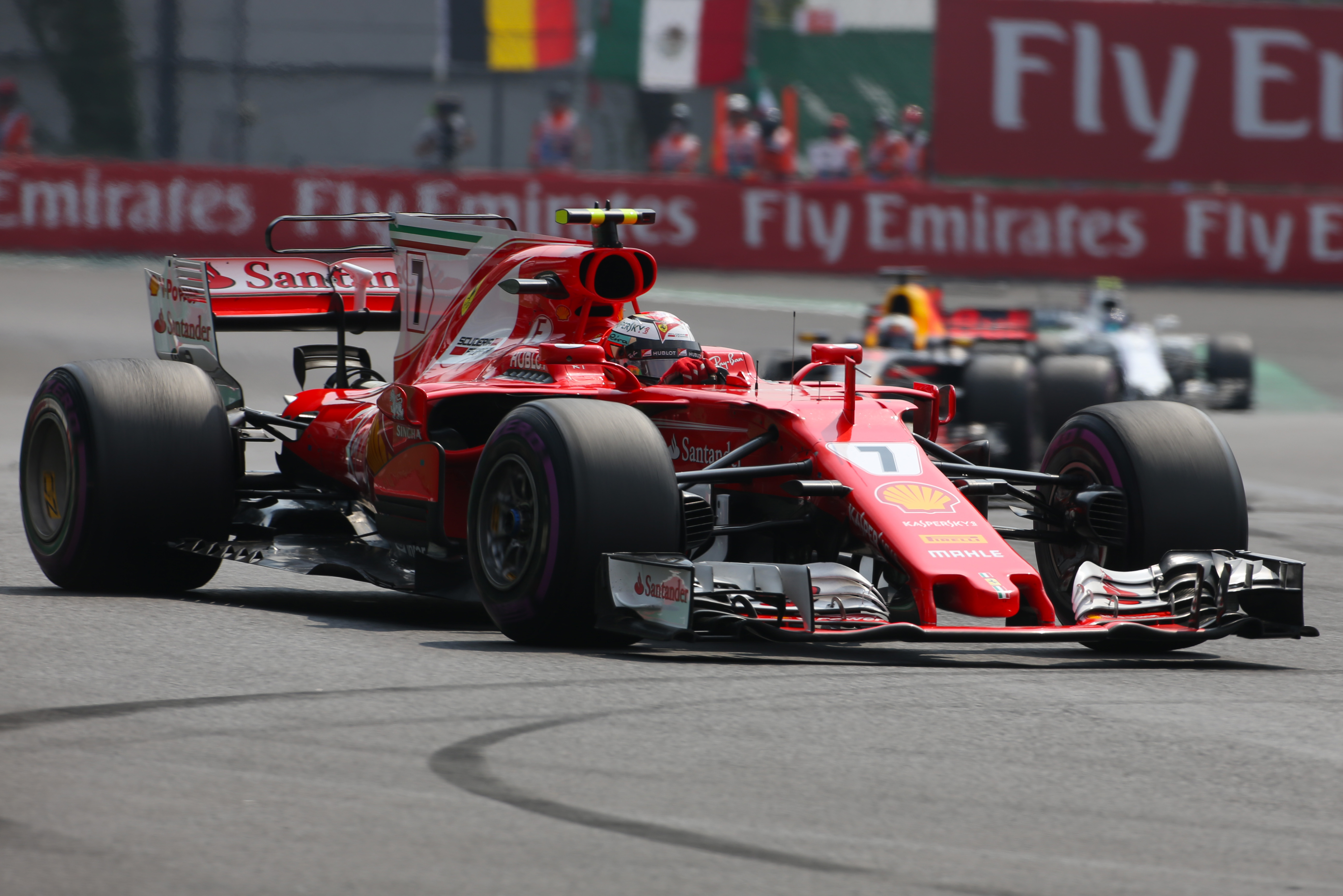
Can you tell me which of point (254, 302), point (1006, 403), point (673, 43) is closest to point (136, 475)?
point (254, 302)

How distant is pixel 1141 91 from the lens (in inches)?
1214

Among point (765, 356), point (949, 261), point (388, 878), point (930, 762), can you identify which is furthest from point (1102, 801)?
point (949, 261)

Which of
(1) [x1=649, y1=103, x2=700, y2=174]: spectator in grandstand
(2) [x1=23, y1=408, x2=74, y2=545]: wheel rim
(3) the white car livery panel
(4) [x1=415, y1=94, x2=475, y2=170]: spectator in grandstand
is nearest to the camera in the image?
(3) the white car livery panel

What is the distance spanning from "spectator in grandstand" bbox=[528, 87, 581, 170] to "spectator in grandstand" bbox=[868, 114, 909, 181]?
4.44 metres

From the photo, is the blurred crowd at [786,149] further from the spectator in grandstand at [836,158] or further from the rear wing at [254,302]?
the rear wing at [254,302]

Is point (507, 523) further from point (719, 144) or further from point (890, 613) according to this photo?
point (719, 144)

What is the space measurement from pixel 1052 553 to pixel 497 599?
2296 millimetres

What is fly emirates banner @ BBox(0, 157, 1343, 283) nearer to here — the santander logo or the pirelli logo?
the pirelli logo

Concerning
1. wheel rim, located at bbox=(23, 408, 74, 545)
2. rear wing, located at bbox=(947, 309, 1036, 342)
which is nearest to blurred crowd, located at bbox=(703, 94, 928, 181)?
rear wing, located at bbox=(947, 309, 1036, 342)

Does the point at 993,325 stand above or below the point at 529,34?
below

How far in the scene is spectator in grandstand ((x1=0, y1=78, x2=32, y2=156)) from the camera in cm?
2680

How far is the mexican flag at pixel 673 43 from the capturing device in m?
29.8

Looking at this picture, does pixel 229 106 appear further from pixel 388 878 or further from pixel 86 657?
pixel 388 878

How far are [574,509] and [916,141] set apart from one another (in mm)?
24465
